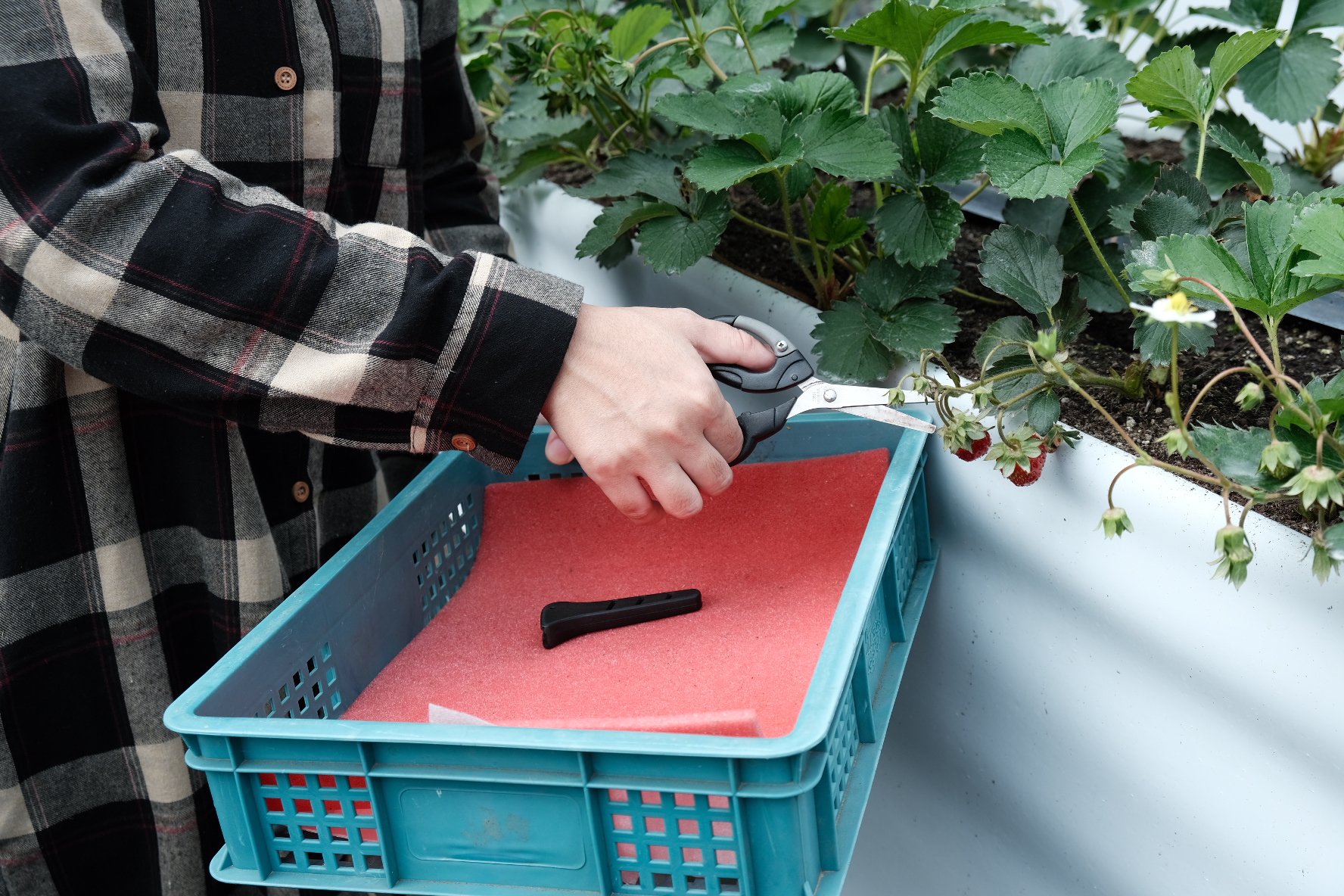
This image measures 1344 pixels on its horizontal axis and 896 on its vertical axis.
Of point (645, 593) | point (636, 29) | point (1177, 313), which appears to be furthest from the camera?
point (636, 29)

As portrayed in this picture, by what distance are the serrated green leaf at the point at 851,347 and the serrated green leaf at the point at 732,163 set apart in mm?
→ 117

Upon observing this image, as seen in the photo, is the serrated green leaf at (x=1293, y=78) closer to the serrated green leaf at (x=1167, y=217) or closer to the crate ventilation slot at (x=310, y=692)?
the serrated green leaf at (x=1167, y=217)

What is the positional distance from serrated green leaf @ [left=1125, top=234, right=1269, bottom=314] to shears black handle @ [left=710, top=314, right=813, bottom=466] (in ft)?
0.74

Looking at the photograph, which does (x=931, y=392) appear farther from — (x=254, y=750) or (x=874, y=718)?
(x=254, y=750)

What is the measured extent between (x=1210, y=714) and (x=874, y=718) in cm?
18

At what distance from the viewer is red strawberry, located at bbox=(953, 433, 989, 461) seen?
627 millimetres

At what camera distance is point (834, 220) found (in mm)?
739

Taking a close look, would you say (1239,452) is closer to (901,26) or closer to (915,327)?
(915,327)

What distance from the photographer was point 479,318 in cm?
59

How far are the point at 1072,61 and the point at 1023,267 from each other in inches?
7.1

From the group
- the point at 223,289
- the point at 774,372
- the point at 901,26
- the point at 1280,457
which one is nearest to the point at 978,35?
the point at 901,26

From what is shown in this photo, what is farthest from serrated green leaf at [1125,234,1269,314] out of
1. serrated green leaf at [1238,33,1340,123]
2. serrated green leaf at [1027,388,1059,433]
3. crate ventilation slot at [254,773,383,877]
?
crate ventilation slot at [254,773,383,877]

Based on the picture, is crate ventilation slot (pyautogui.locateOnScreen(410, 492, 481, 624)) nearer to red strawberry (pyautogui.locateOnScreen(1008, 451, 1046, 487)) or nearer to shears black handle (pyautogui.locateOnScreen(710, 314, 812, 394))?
shears black handle (pyautogui.locateOnScreen(710, 314, 812, 394))

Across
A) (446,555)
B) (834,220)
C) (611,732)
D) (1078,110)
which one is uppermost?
(1078,110)
